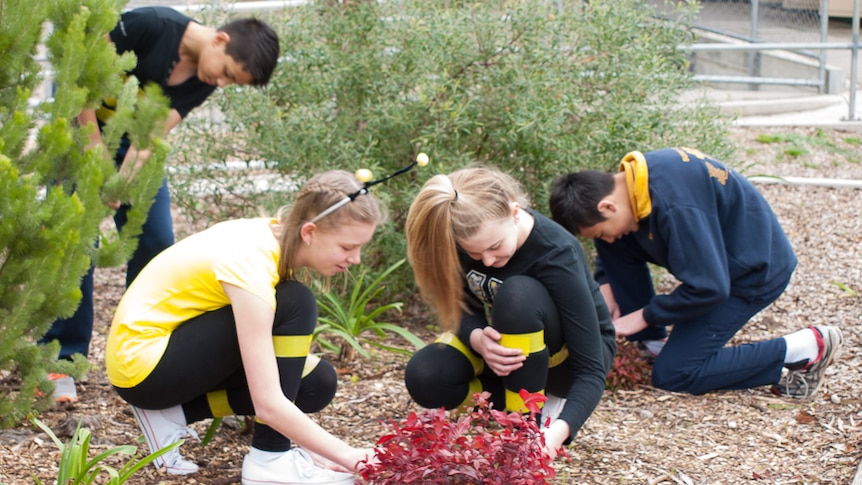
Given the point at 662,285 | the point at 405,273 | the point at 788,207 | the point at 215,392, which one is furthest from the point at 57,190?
the point at 788,207

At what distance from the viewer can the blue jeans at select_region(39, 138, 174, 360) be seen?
10.7 feet

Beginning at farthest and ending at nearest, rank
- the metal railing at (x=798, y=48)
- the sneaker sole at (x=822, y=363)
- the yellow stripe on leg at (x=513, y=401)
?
the metal railing at (x=798, y=48) → the sneaker sole at (x=822, y=363) → the yellow stripe on leg at (x=513, y=401)

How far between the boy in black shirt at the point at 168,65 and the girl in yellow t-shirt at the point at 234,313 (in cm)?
73

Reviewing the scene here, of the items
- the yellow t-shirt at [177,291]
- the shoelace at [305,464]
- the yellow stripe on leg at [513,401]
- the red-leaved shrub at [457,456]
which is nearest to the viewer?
the red-leaved shrub at [457,456]

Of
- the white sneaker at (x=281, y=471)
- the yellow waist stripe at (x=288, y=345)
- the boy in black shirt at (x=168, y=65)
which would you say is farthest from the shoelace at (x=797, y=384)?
the boy in black shirt at (x=168, y=65)

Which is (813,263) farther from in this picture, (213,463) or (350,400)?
(213,463)

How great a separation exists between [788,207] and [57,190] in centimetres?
441

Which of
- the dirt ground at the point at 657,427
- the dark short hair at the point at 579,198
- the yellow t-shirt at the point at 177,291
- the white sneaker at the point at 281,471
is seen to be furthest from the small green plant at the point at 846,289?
the yellow t-shirt at the point at 177,291

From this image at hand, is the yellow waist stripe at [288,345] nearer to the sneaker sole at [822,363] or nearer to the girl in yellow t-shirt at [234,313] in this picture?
the girl in yellow t-shirt at [234,313]

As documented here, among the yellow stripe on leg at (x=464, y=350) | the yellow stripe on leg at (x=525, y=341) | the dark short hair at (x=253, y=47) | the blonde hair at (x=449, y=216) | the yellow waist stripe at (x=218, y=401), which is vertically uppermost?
the dark short hair at (x=253, y=47)

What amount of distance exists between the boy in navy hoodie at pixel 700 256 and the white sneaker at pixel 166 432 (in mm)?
1503

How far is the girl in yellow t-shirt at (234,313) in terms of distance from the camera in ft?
8.15

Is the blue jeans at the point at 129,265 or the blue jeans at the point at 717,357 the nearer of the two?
the blue jeans at the point at 129,265

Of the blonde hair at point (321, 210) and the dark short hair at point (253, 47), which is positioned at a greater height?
the dark short hair at point (253, 47)
